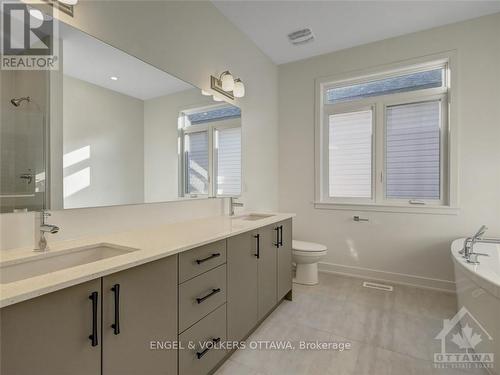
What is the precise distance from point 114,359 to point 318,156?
2.95m

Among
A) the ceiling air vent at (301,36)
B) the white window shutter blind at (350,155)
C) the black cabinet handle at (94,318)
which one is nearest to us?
the black cabinet handle at (94,318)

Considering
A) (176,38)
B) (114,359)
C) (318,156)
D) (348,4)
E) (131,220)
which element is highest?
(348,4)

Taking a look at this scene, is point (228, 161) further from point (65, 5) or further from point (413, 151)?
point (413, 151)

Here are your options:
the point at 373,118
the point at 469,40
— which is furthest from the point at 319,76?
the point at 469,40

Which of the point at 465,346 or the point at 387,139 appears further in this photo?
the point at 387,139

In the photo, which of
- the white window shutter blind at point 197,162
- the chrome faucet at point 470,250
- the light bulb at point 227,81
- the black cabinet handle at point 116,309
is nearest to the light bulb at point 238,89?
the light bulb at point 227,81

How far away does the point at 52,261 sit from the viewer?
1.12m

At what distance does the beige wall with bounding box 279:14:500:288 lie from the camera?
250 centimetres

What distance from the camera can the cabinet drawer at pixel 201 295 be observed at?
1.26 meters

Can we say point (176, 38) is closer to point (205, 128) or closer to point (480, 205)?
point (205, 128)

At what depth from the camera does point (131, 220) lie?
1666 millimetres

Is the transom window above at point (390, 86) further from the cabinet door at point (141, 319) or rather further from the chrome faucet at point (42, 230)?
the chrome faucet at point (42, 230)

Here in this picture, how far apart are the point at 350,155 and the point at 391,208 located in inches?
31.7

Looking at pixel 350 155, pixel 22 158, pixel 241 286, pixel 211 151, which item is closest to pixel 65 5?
pixel 22 158
